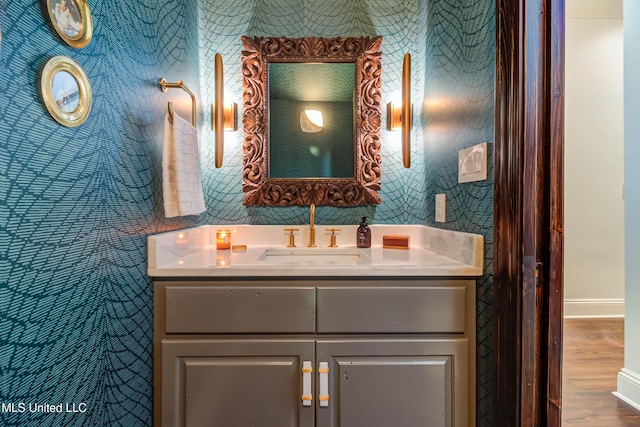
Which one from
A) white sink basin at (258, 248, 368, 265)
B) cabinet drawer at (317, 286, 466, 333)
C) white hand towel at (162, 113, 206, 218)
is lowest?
cabinet drawer at (317, 286, 466, 333)

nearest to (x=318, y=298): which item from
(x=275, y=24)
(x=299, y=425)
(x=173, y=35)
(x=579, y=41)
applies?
(x=299, y=425)

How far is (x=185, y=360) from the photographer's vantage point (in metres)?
1.04

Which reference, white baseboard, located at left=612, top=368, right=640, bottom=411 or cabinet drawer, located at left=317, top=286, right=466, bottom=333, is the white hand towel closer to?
cabinet drawer, located at left=317, top=286, right=466, bottom=333

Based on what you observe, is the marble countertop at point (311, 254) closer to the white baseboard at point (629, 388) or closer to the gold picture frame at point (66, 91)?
the gold picture frame at point (66, 91)

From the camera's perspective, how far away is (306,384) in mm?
1030

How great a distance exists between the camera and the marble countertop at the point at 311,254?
104 centimetres

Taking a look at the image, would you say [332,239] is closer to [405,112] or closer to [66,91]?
[405,112]

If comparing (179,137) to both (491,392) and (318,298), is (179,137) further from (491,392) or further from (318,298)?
(491,392)

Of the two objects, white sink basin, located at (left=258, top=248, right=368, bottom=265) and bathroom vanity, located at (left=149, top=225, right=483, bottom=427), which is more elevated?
white sink basin, located at (left=258, top=248, right=368, bottom=265)

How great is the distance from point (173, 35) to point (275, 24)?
553 mm

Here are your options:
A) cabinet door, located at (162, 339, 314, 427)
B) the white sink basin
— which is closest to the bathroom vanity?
cabinet door, located at (162, 339, 314, 427)

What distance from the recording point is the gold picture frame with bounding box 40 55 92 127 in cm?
69

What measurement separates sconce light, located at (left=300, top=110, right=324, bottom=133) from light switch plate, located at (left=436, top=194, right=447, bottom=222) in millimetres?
716

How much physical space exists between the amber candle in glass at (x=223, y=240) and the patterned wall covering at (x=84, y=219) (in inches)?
11.7
